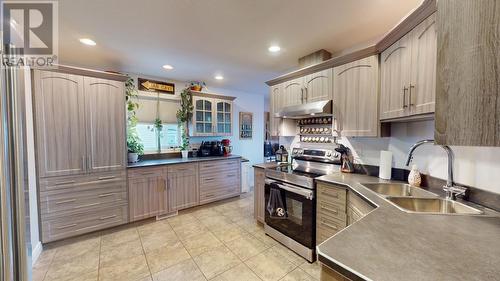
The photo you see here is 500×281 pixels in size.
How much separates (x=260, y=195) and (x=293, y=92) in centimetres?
156

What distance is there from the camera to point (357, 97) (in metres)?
2.04

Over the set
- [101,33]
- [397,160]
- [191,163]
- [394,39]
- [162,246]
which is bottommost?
[162,246]

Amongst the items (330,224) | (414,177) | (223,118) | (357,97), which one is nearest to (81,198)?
(223,118)

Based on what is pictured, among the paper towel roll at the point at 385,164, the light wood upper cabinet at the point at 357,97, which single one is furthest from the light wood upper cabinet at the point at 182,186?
the paper towel roll at the point at 385,164

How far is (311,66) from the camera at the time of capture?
240 cm

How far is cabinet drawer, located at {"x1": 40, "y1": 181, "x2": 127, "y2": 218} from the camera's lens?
2297mm

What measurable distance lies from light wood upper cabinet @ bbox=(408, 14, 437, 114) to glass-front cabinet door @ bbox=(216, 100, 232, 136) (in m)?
3.25

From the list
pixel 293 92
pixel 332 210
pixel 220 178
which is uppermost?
pixel 293 92

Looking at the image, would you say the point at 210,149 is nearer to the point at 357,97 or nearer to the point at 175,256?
the point at 175,256

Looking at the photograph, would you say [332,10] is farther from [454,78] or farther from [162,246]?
[162,246]

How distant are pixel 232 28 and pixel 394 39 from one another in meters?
1.50

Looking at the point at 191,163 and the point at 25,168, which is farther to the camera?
the point at 191,163

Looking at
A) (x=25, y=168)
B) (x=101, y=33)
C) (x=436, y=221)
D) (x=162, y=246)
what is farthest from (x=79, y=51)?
(x=436, y=221)

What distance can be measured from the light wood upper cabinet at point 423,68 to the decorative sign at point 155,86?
11.9 ft
